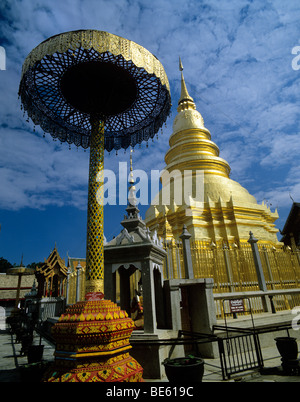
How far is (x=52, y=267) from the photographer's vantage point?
58.7 ft

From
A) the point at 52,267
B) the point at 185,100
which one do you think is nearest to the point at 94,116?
the point at 52,267

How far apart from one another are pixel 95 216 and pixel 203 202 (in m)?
14.9

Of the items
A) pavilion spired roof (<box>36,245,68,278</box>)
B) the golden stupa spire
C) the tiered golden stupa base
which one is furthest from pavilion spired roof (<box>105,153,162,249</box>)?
the golden stupa spire

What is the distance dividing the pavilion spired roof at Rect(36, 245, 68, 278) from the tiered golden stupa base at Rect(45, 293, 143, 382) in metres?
15.8

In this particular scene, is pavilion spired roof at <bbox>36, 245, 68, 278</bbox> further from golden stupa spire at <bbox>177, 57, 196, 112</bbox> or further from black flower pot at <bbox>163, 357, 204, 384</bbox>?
golden stupa spire at <bbox>177, 57, 196, 112</bbox>

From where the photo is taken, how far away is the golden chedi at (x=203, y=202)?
56.9 feet

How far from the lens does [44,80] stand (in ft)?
16.3

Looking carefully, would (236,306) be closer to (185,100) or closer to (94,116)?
(94,116)

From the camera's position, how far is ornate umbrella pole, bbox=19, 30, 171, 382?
3205 millimetres

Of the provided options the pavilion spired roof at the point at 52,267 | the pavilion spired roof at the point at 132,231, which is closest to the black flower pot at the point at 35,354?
the pavilion spired roof at the point at 132,231

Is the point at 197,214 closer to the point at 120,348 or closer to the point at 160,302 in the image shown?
the point at 160,302

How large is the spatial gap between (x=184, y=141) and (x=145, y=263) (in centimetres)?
1881

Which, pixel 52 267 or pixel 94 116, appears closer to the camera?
pixel 94 116

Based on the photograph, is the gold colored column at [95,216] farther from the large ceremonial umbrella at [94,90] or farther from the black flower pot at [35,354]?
the black flower pot at [35,354]
